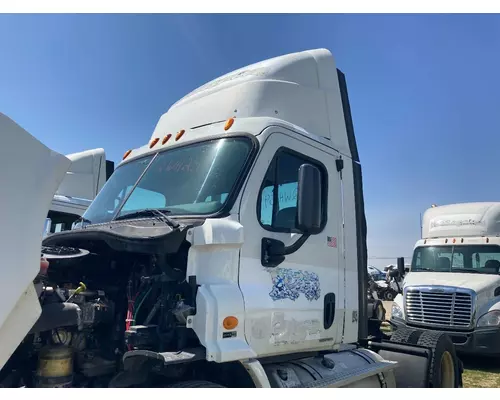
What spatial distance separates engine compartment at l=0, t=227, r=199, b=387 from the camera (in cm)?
306

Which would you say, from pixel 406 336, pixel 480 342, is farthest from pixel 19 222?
pixel 480 342

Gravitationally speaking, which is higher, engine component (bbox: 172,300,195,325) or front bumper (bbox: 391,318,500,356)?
engine component (bbox: 172,300,195,325)

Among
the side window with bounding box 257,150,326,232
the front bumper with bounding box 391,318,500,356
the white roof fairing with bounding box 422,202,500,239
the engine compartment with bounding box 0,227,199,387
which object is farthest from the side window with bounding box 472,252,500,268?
the engine compartment with bounding box 0,227,199,387

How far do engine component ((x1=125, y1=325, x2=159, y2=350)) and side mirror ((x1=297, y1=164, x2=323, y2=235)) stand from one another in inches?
51.3

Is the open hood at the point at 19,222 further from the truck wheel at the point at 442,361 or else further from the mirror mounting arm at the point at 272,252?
the truck wheel at the point at 442,361

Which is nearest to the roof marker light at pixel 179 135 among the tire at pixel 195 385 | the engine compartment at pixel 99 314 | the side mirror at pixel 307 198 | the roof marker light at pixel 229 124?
the roof marker light at pixel 229 124

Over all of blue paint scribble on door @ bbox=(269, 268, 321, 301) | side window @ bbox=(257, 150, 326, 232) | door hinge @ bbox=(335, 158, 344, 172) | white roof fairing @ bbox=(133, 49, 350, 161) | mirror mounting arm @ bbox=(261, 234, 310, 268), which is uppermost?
white roof fairing @ bbox=(133, 49, 350, 161)

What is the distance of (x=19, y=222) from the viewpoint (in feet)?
7.42

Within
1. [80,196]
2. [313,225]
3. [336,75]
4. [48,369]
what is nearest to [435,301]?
[336,75]

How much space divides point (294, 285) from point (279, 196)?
2.39 feet

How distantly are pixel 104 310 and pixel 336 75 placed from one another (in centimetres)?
328

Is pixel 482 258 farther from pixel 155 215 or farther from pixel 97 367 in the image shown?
pixel 97 367

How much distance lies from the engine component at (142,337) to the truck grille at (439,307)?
757cm

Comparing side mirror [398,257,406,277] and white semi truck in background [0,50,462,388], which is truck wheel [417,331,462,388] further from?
side mirror [398,257,406,277]
